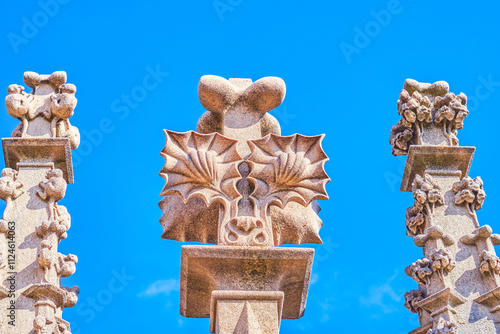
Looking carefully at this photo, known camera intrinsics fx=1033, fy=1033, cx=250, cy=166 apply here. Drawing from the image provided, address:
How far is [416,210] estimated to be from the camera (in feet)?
41.6

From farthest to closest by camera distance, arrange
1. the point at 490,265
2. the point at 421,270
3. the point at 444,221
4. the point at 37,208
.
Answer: the point at 444,221
the point at 37,208
the point at 421,270
the point at 490,265

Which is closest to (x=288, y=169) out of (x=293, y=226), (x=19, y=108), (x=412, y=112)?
(x=293, y=226)

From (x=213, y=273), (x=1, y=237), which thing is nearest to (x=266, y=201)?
(x=213, y=273)

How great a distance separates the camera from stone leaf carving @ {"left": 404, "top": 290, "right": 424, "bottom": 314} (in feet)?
38.2

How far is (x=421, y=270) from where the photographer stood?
11602mm

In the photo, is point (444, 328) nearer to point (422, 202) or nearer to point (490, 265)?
point (490, 265)

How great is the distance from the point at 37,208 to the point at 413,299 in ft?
14.5

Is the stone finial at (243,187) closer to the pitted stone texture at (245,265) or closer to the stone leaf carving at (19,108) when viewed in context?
the pitted stone texture at (245,265)

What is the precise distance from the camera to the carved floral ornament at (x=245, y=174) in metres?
11.1

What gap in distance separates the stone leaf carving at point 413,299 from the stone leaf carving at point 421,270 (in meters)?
0.16

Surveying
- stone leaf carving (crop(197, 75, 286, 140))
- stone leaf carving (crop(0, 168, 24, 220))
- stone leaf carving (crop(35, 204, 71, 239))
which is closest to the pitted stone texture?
stone leaf carving (crop(35, 204, 71, 239))

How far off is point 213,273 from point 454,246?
122 inches

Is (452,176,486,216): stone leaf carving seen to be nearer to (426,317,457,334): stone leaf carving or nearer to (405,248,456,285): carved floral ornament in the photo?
(405,248,456,285): carved floral ornament

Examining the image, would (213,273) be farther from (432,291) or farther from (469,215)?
(469,215)
